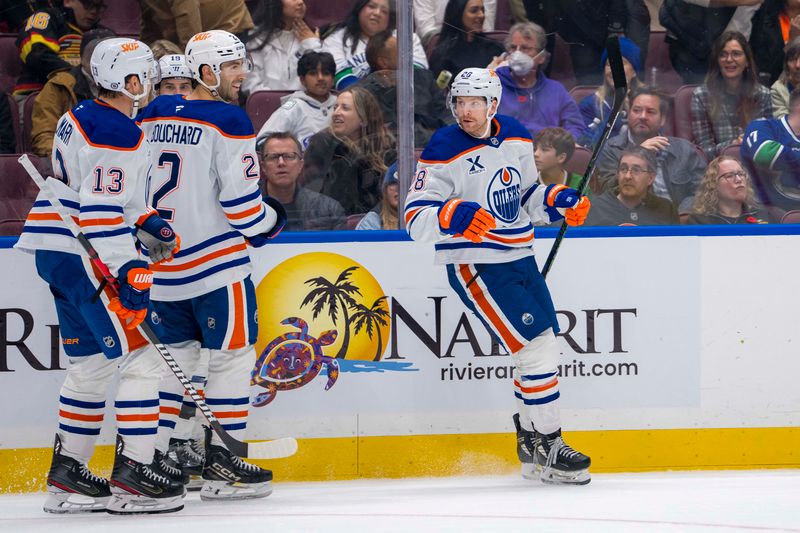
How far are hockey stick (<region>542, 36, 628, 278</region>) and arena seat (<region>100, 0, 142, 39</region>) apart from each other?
1.50m

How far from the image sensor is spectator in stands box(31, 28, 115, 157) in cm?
373

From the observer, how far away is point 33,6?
3.75 metres

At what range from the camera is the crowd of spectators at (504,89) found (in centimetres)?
377

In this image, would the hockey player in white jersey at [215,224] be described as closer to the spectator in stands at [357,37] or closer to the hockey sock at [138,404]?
the hockey sock at [138,404]

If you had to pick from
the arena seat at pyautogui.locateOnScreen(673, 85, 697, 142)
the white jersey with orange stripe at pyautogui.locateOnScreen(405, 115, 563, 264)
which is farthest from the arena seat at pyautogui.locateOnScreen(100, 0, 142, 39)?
the arena seat at pyautogui.locateOnScreen(673, 85, 697, 142)

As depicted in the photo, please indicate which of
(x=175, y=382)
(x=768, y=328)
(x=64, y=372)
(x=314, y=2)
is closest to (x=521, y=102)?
(x=314, y=2)

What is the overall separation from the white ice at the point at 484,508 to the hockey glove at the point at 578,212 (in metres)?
0.82

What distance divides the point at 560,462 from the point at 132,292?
1.43 metres

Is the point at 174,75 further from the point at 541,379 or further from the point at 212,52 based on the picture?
the point at 541,379

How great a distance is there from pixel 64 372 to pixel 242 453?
71 centimetres

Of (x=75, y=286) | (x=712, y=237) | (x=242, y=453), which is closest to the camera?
(x=75, y=286)

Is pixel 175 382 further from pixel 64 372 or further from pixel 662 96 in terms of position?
pixel 662 96

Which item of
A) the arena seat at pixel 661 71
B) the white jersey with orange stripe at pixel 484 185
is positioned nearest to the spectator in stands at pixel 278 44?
the white jersey with orange stripe at pixel 484 185

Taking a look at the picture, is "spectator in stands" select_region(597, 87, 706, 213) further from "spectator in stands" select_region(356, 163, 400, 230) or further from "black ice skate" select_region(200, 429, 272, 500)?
"black ice skate" select_region(200, 429, 272, 500)
